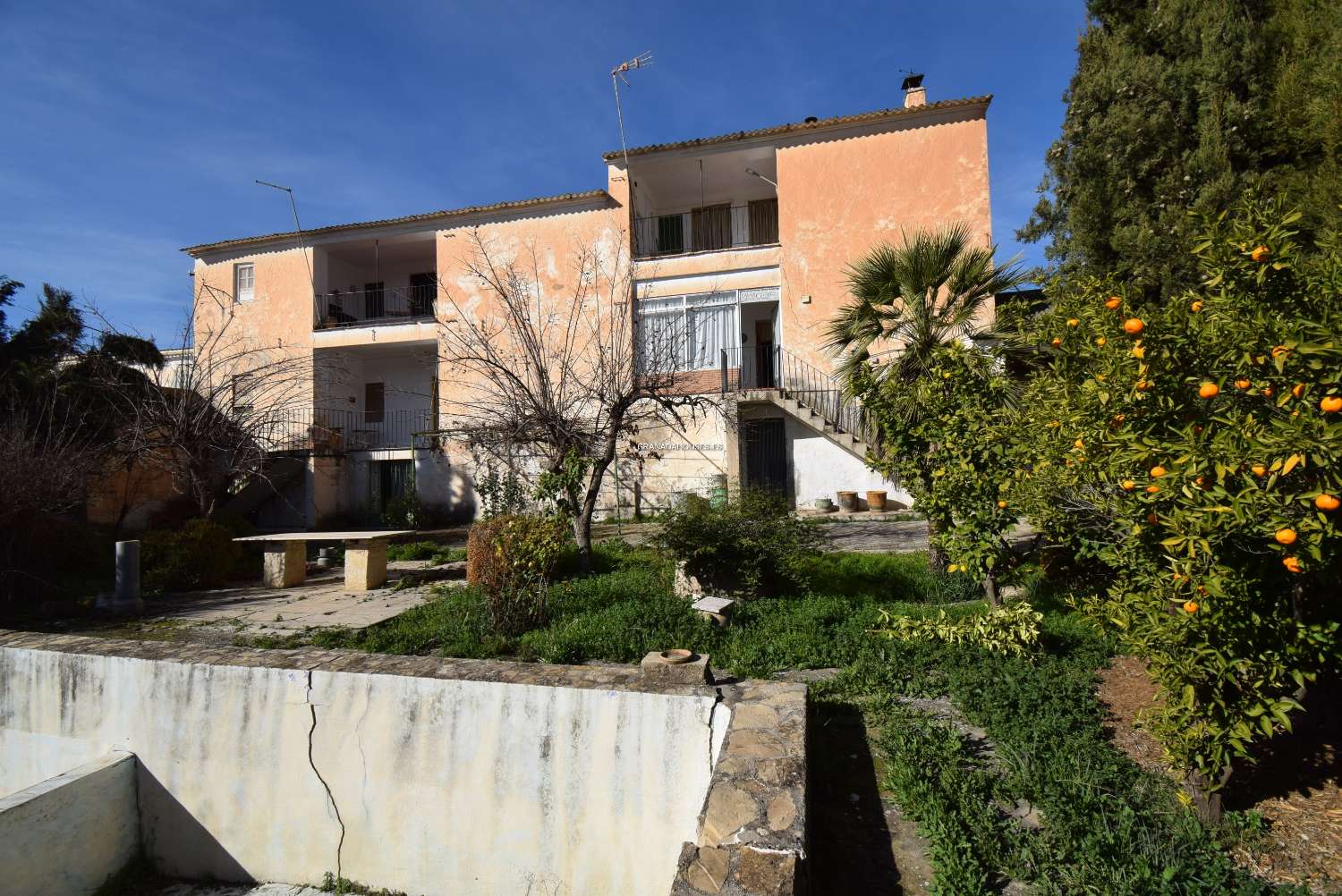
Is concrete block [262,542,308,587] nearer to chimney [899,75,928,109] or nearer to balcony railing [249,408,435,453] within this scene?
balcony railing [249,408,435,453]

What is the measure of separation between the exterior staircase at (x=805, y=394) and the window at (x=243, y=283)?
14.0m

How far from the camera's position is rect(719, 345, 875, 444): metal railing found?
15352 mm

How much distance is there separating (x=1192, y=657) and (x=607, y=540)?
10152 mm

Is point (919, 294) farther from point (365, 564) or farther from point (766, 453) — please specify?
point (365, 564)

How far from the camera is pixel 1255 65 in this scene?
12.4 meters

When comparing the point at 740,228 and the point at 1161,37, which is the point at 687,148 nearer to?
the point at 740,228

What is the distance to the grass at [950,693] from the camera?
3215 mm

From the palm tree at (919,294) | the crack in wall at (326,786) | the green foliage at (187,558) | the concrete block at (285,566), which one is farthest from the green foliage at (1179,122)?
the green foliage at (187,558)

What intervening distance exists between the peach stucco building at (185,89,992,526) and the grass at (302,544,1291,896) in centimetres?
693

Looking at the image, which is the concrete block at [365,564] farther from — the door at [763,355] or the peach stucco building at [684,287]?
the door at [763,355]

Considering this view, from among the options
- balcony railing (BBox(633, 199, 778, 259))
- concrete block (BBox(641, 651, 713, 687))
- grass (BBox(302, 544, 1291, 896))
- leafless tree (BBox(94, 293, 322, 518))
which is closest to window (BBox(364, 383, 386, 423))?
leafless tree (BBox(94, 293, 322, 518))

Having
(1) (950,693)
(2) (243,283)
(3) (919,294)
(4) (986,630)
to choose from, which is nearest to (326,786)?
(1) (950,693)

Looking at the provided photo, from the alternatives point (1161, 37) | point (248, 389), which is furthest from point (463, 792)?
point (1161, 37)

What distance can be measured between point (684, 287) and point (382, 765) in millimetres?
13751
